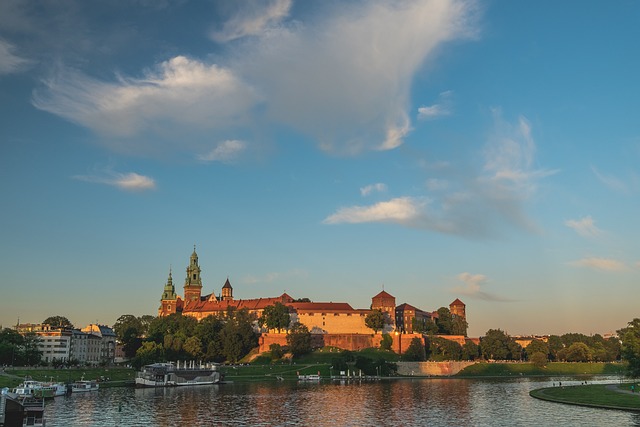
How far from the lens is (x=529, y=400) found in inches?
2653

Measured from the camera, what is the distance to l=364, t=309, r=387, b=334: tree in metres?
151

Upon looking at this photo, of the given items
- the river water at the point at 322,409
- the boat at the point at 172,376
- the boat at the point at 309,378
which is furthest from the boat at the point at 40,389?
the boat at the point at 309,378

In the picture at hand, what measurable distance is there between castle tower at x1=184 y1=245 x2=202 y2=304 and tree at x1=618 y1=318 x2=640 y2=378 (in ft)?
453

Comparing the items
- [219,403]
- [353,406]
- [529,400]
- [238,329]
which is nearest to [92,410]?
[219,403]

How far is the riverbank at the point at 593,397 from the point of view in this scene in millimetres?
56406

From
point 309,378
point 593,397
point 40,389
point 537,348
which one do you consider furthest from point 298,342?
point 593,397

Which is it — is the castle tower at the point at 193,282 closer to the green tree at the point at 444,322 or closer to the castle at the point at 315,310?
the castle at the point at 315,310

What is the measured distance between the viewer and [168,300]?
7574 inches

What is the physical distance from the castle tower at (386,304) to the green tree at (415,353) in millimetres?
27104

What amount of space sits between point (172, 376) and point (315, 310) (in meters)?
68.8

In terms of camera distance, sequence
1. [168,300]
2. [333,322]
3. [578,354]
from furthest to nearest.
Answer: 1. [168,300]
2. [333,322]
3. [578,354]

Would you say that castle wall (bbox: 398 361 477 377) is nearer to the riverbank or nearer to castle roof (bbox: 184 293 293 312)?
the riverbank

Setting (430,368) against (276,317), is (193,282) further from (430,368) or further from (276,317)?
(430,368)

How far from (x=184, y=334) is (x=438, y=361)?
53964 millimetres
